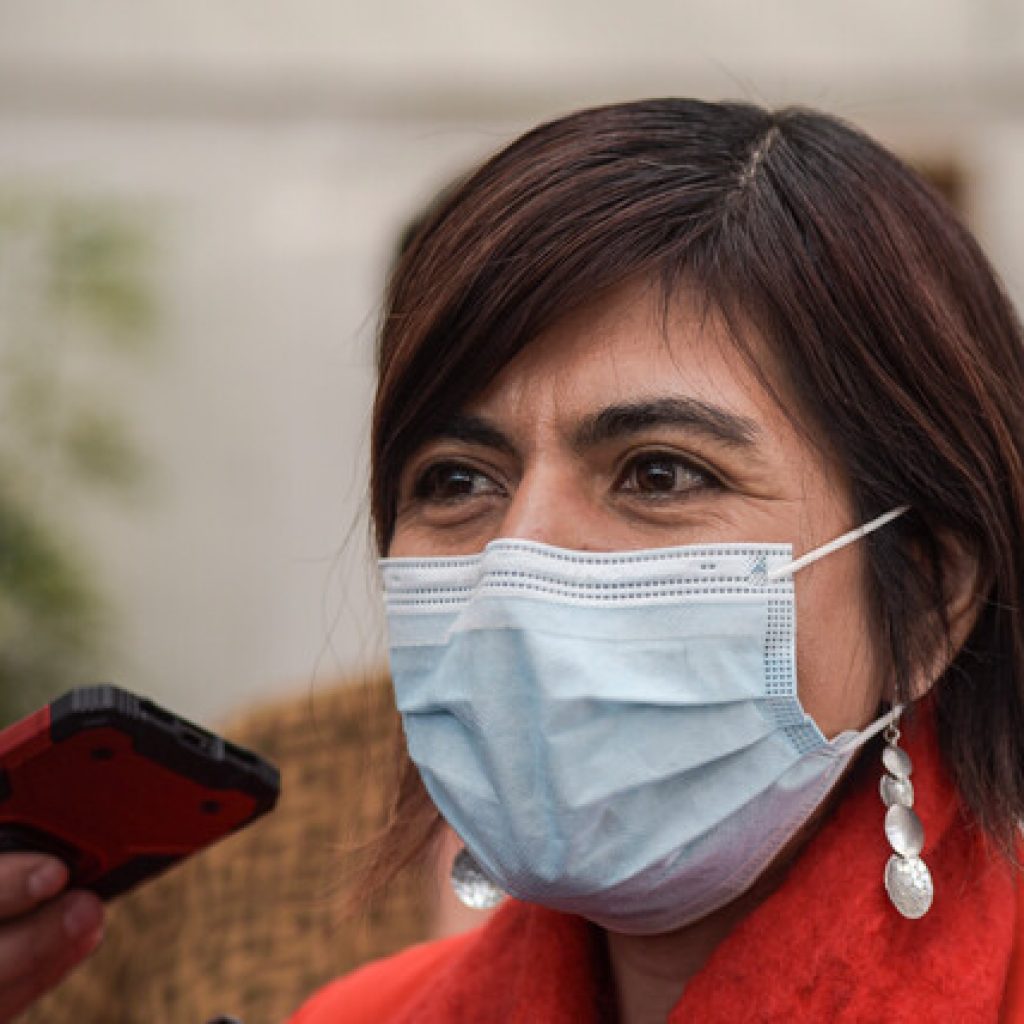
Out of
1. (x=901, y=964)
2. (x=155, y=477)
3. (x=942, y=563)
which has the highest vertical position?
(x=942, y=563)

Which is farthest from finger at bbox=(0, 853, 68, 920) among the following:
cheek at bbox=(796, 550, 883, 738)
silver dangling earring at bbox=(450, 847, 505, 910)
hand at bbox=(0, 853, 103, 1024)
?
cheek at bbox=(796, 550, 883, 738)

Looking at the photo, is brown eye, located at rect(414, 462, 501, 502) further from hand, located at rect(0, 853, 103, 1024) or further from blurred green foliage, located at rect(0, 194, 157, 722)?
blurred green foliage, located at rect(0, 194, 157, 722)

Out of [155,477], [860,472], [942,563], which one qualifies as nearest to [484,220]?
[860,472]

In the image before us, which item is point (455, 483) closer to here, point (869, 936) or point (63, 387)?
point (869, 936)

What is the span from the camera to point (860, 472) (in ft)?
6.72

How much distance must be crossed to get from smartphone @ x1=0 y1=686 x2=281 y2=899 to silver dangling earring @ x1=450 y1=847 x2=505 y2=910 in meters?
0.29

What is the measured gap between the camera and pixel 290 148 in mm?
5840

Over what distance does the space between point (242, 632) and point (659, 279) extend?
158 inches

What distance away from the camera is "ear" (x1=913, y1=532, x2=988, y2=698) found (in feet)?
6.89

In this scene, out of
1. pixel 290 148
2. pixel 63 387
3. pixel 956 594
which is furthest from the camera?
pixel 290 148

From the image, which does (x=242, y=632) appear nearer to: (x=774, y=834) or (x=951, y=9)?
(x=951, y=9)

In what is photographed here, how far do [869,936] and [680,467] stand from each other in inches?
21.9

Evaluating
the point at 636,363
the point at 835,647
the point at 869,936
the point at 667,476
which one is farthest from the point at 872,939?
the point at 636,363

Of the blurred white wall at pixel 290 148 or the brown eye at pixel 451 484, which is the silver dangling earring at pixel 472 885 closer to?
the brown eye at pixel 451 484
